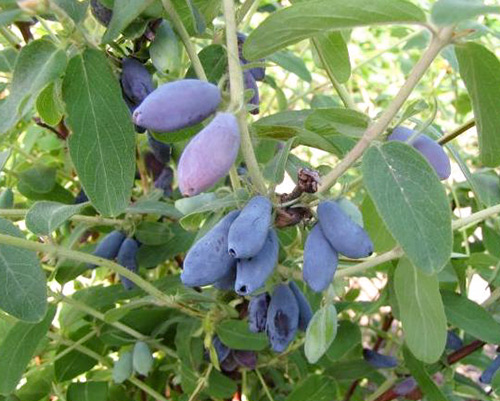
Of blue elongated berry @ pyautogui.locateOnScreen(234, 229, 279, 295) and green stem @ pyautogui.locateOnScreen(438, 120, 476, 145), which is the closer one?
blue elongated berry @ pyautogui.locateOnScreen(234, 229, 279, 295)

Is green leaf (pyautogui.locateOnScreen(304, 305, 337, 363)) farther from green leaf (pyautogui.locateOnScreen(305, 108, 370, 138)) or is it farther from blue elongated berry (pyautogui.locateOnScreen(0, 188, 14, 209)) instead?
blue elongated berry (pyautogui.locateOnScreen(0, 188, 14, 209))

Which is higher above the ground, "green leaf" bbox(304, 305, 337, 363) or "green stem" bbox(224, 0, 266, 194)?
"green stem" bbox(224, 0, 266, 194)

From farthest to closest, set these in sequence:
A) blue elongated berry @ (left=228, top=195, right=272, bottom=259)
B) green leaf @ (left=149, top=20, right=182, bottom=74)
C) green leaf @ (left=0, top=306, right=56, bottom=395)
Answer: green leaf @ (left=0, top=306, right=56, bottom=395) → green leaf @ (left=149, top=20, right=182, bottom=74) → blue elongated berry @ (left=228, top=195, right=272, bottom=259)

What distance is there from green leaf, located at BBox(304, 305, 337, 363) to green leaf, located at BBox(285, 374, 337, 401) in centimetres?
31

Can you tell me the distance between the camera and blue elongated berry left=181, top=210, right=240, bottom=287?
2.28ft

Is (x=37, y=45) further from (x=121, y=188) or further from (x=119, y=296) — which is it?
(x=119, y=296)

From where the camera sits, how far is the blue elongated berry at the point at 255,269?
0.69m

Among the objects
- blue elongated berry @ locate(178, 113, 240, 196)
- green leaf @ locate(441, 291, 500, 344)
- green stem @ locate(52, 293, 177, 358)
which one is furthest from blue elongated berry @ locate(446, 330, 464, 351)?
blue elongated berry @ locate(178, 113, 240, 196)

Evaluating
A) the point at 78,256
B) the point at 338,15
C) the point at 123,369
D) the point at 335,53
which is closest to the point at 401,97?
the point at 338,15

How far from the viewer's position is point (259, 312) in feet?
3.03

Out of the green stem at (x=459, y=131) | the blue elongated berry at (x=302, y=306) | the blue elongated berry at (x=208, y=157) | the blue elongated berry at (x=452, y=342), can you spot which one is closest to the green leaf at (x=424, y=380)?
the blue elongated berry at (x=452, y=342)

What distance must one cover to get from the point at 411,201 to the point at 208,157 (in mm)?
191

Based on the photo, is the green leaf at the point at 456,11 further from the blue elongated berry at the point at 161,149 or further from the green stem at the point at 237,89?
the blue elongated berry at the point at 161,149

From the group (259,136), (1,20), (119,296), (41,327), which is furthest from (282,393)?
(1,20)
